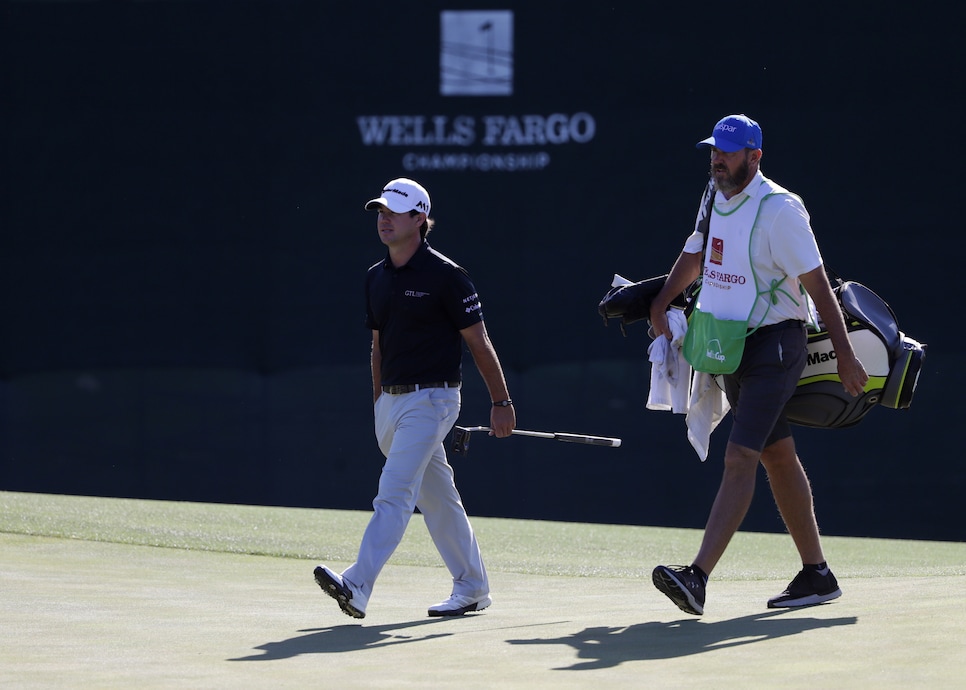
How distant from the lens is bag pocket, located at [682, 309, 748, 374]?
5090mm

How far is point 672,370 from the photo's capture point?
216 inches

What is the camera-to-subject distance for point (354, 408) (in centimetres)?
1195

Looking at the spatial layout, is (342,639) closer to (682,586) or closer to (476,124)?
(682,586)

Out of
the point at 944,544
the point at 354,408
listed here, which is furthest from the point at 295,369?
the point at 944,544

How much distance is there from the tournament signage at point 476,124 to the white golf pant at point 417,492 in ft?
21.5

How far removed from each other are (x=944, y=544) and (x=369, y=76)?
546cm

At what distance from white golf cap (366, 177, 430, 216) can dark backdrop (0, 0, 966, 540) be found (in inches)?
247

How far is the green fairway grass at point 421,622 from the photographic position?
3992mm

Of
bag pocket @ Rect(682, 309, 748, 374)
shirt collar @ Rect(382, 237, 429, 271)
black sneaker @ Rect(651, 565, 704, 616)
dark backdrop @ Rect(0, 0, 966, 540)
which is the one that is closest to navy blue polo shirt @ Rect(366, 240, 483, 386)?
shirt collar @ Rect(382, 237, 429, 271)

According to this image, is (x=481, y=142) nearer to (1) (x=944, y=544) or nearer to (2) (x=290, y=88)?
(2) (x=290, y=88)

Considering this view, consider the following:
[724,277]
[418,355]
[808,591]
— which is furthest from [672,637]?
[418,355]

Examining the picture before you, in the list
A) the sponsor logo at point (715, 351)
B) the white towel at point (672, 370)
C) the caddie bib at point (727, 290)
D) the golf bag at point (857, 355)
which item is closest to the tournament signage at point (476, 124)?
the golf bag at point (857, 355)

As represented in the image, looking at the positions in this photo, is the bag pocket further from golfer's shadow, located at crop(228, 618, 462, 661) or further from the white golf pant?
golfer's shadow, located at crop(228, 618, 462, 661)

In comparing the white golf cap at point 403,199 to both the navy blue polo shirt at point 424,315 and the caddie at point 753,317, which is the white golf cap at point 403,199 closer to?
the navy blue polo shirt at point 424,315
